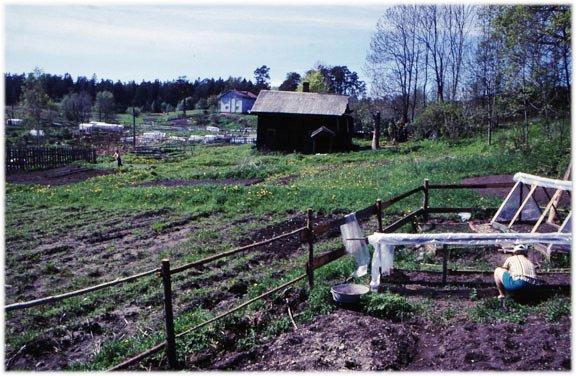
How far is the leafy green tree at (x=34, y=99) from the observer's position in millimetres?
61812

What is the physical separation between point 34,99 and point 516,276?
218 ft

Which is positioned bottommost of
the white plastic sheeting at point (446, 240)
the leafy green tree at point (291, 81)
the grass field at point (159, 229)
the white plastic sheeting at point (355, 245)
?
the grass field at point (159, 229)

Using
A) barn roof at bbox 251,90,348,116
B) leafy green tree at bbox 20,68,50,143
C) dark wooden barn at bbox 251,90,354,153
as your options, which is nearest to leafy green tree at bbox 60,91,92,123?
leafy green tree at bbox 20,68,50,143

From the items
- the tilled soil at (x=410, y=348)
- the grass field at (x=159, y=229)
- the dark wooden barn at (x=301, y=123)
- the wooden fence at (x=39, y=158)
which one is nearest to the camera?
the tilled soil at (x=410, y=348)

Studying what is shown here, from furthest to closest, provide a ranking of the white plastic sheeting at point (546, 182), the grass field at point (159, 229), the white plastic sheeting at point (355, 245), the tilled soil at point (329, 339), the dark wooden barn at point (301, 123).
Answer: the dark wooden barn at point (301, 123) < the white plastic sheeting at point (546, 182) < the white plastic sheeting at point (355, 245) < the grass field at point (159, 229) < the tilled soil at point (329, 339)

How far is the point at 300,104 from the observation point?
137 feet

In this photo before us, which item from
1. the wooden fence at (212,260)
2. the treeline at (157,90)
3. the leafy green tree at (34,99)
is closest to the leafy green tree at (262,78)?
the treeline at (157,90)

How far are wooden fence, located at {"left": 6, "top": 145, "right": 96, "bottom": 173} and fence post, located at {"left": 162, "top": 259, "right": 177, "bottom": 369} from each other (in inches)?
1186

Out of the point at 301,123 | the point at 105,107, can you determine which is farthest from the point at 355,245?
the point at 105,107

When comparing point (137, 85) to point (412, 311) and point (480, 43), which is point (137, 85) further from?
point (412, 311)

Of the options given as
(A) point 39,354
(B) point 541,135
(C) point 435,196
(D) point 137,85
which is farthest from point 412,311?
(D) point 137,85

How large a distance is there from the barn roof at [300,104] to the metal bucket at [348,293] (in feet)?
113

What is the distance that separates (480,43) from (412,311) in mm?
36504

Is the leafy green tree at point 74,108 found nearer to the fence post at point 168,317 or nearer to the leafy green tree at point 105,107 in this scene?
the leafy green tree at point 105,107
